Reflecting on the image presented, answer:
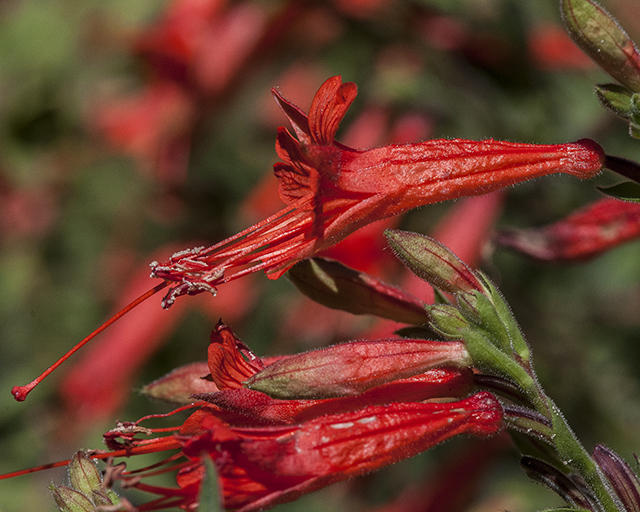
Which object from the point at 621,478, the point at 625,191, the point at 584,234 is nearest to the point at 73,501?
the point at 621,478

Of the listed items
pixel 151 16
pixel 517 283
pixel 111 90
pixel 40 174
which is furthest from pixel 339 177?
pixel 111 90

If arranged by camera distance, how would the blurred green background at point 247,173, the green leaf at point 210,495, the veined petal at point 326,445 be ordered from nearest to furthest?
the green leaf at point 210,495
the veined petal at point 326,445
the blurred green background at point 247,173

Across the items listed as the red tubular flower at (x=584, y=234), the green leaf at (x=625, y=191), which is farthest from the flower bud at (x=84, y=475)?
the red tubular flower at (x=584, y=234)

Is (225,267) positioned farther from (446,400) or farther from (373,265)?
(373,265)

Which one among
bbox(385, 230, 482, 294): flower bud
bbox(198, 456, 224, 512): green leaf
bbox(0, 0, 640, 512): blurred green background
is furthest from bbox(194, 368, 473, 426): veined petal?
bbox(0, 0, 640, 512): blurred green background

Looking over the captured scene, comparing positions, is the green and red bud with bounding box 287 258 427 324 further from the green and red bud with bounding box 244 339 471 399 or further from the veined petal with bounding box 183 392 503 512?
the veined petal with bounding box 183 392 503 512

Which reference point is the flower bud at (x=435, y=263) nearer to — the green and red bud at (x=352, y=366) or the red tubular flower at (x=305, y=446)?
the green and red bud at (x=352, y=366)
